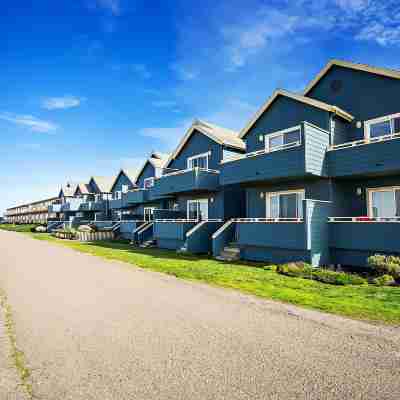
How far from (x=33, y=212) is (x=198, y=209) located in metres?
94.5

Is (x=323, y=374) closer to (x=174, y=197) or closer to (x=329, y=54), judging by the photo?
(x=329, y=54)

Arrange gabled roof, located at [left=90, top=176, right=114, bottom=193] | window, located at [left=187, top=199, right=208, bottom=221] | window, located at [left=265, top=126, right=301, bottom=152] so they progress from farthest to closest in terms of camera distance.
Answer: gabled roof, located at [left=90, top=176, right=114, bottom=193] < window, located at [left=187, top=199, right=208, bottom=221] < window, located at [left=265, top=126, right=301, bottom=152]

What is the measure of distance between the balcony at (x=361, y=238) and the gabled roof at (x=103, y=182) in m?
45.5

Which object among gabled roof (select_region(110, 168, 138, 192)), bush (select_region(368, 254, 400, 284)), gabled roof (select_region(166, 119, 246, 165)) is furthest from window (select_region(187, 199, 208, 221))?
gabled roof (select_region(110, 168, 138, 192))

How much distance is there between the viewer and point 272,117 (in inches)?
773

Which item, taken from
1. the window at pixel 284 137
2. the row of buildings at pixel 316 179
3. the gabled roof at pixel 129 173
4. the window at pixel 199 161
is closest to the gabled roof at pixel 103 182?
the gabled roof at pixel 129 173

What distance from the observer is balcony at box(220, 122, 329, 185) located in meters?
15.0

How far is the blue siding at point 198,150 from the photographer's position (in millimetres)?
24672

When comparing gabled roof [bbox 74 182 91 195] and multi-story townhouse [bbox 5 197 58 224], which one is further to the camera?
multi-story townhouse [bbox 5 197 58 224]

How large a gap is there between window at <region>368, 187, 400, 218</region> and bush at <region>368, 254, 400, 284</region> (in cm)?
352

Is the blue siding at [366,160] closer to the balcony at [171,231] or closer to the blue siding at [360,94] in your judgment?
the blue siding at [360,94]

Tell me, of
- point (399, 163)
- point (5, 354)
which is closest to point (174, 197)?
point (399, 163)

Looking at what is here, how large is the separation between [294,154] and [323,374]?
12.4 m

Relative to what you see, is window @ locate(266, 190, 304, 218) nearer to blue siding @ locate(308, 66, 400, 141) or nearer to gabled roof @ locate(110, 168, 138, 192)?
blue siding @ locate(308, 66, 400, 141)
